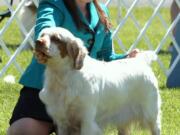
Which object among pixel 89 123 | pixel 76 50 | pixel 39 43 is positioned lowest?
pixel 89 123

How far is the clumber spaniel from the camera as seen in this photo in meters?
3.55

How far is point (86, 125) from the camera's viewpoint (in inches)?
152

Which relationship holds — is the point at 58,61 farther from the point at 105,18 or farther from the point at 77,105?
the point at 105,18

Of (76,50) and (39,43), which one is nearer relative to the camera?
(39,43)

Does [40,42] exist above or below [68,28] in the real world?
above

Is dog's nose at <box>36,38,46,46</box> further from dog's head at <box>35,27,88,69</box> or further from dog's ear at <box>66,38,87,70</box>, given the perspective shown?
dog's ear at <box>66,38,87,70</box>

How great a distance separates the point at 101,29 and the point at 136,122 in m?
0.64

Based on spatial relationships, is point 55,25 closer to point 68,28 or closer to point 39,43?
point 68,28

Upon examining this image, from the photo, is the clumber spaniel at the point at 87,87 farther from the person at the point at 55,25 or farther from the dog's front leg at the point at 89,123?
the person at the point at 55,25

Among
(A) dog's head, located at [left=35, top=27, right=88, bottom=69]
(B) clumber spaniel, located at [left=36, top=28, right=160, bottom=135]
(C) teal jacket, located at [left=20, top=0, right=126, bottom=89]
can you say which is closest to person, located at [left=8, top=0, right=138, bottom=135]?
(C) teal jacket, located at [left=20, top=0, right=126, bottom=89]

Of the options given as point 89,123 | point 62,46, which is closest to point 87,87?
point 89,123

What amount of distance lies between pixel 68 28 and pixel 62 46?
1.79 feet

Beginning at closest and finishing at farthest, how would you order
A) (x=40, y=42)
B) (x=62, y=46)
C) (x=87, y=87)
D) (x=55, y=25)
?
(x=40, y=42)
(x=62, y=46)
(x=87, y=87)
(x=55, y=25)

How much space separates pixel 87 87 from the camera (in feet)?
12.4
